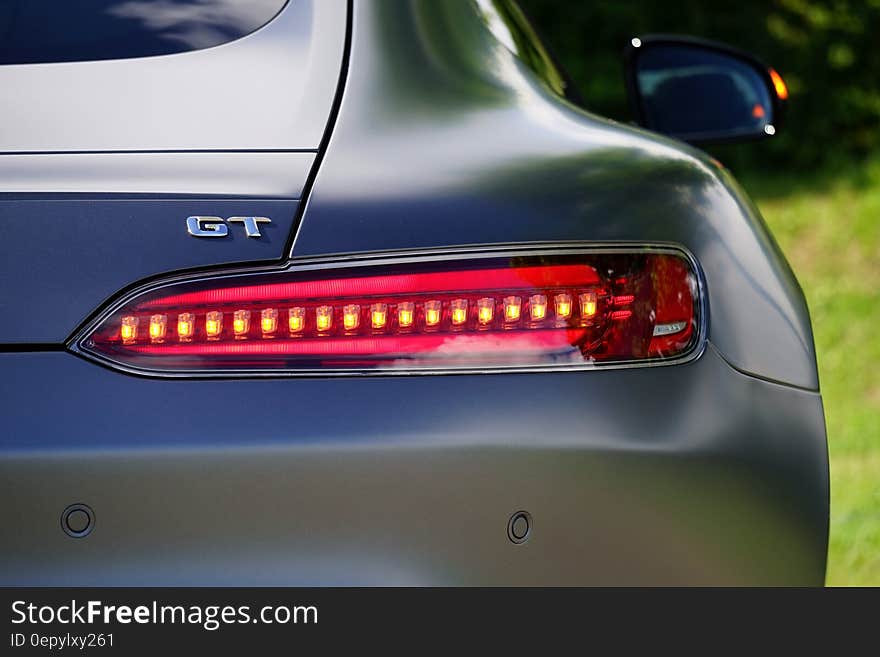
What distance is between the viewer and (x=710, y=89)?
10.1ft

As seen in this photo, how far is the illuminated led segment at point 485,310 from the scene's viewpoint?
64.4 inches

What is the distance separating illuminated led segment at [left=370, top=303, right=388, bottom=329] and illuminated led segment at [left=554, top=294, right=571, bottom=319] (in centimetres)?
22

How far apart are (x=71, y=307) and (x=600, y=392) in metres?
0.66

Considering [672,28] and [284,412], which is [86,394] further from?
[672,28]

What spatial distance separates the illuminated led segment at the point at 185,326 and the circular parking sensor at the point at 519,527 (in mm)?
455

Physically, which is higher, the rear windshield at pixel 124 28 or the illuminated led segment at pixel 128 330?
the rear windshield at pixel 124 28

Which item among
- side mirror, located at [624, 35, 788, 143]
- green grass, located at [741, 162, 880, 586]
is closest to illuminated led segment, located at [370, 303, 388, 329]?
side mirror, located at [624, 35, 788, 143]

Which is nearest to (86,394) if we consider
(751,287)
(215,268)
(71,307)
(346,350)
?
(71,307)

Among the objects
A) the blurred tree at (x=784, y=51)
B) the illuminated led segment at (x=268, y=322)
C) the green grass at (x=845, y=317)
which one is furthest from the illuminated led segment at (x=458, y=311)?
the blurred tree at (x=784, y=51)

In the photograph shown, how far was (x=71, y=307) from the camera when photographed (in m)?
1.56

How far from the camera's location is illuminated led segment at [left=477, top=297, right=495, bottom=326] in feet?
5.36

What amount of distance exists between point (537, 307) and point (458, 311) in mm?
102

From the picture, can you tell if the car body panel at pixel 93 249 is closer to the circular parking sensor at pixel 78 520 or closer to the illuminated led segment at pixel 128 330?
the illuminated led segment at pixel 128 330

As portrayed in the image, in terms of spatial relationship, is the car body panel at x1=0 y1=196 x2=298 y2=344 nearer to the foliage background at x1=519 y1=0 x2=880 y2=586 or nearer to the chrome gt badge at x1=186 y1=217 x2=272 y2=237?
the chrome gt badge at x1=186 y1=217 x2=272 y2=237
